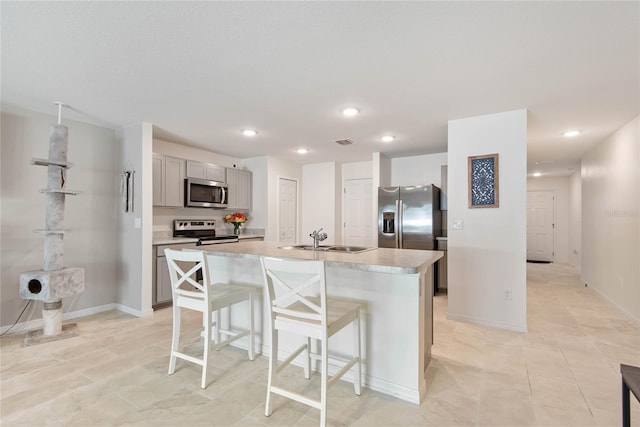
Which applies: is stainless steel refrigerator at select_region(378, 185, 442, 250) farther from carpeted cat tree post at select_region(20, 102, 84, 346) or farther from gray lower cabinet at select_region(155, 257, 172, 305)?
carpeted cat tree post at select_region(20, 102, 84, 346)

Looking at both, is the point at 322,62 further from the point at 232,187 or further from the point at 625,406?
the point at 232,187

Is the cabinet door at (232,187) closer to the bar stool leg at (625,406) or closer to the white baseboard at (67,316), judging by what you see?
the white baseboard at (67,316)

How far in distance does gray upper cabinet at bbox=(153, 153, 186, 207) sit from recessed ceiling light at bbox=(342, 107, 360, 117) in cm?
261

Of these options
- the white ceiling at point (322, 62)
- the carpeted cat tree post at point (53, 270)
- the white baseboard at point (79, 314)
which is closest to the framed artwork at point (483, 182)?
the white ceiling at point (322, 62)

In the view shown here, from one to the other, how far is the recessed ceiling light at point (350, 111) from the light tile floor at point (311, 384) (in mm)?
2479

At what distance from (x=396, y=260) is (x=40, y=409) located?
2.47 metres

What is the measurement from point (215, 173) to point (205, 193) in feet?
1.38

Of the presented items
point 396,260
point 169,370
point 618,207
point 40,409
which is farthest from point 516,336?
point 40,409

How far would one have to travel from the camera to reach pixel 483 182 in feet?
11.1

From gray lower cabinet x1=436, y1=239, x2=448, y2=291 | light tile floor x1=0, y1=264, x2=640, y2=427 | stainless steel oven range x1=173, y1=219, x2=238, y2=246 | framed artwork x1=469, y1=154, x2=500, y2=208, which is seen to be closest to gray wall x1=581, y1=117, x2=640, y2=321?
light tile floor x1=0, y1=264, x2=640, y2=427

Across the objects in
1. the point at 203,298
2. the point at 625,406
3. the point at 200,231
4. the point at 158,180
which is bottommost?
the point at 625,406

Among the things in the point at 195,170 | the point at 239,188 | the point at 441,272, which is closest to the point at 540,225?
the point at 441,272

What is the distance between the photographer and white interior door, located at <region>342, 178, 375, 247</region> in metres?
6.09

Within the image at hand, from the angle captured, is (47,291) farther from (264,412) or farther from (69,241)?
(264,412)
